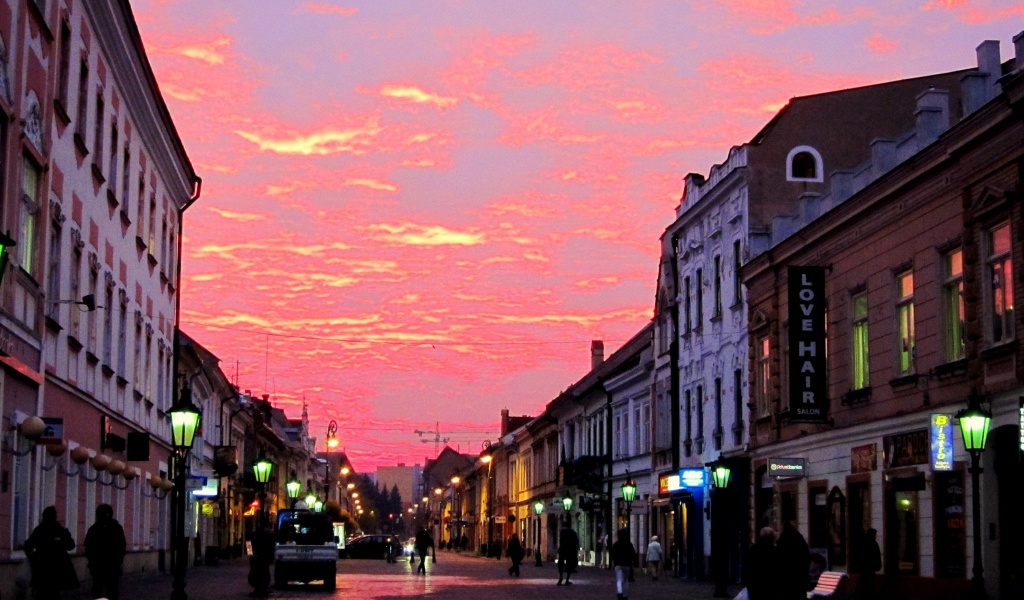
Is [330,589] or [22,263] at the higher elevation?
[22,263]

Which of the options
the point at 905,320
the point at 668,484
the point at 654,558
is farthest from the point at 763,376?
the point at 668,484

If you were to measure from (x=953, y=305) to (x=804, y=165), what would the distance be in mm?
16601

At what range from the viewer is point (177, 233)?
152 feet

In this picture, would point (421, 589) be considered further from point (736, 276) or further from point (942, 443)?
point (942, 443)

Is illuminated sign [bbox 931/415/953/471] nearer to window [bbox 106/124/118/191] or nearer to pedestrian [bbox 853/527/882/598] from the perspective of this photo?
pedestrian [bbox 853/527/882/598]

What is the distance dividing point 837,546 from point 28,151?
20.2m

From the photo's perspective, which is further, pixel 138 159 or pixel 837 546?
pixel 138 159

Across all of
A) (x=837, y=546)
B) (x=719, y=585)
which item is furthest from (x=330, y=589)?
(x=837, y=546)

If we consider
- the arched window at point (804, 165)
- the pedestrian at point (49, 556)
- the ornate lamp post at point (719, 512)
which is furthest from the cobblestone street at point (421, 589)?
the arched window at point (804, 165)

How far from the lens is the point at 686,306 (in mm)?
49594

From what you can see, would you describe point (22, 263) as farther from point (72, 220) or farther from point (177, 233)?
point (177, 233)

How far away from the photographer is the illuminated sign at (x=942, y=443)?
26250mm

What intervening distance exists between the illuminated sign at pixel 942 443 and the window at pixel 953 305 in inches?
49.9

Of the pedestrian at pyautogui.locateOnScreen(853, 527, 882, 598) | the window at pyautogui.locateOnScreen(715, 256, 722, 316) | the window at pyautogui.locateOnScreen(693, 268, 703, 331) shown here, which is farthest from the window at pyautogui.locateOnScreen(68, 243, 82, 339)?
the window at pyautogui.locateOnScreen(693, 268, 703, 331)
